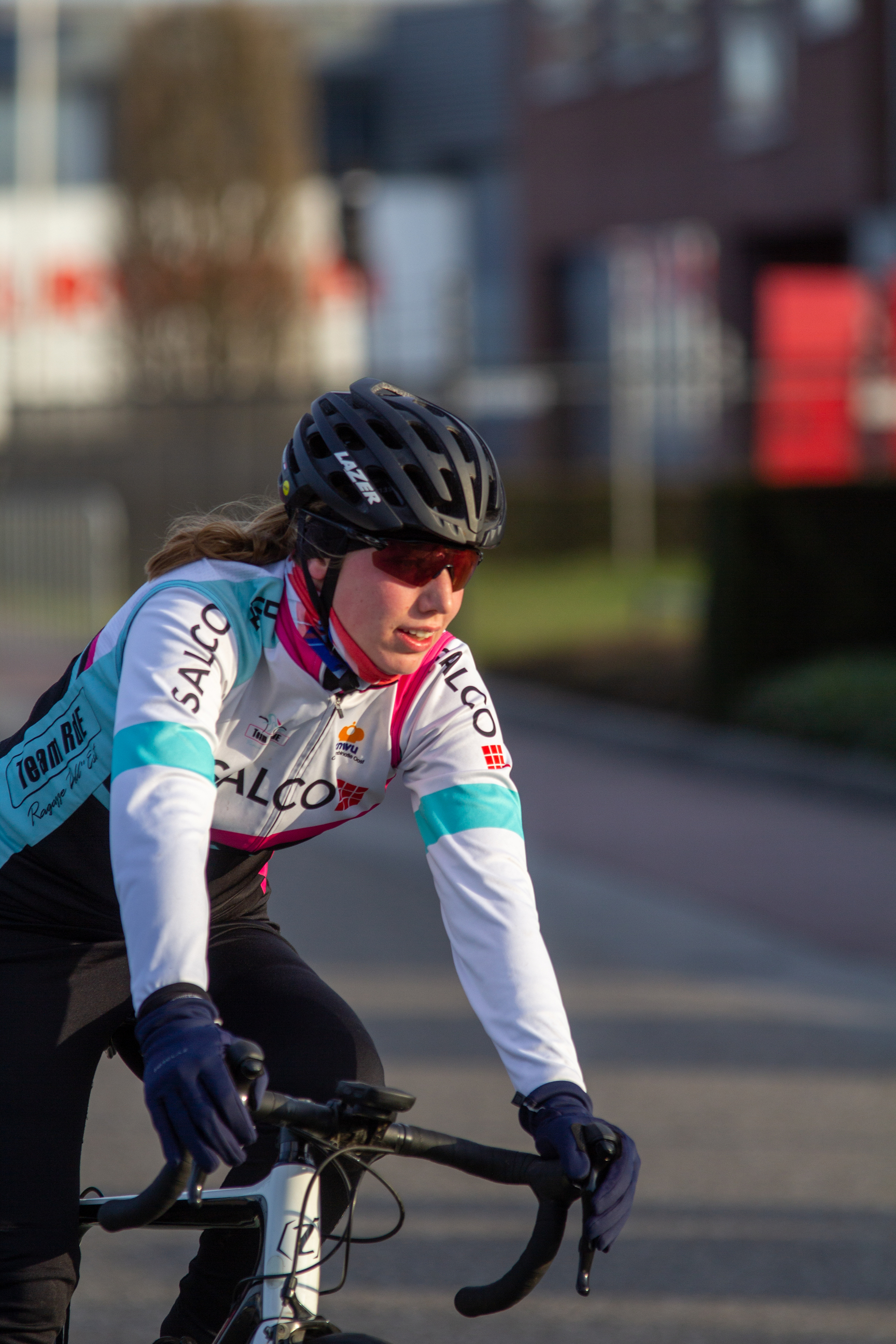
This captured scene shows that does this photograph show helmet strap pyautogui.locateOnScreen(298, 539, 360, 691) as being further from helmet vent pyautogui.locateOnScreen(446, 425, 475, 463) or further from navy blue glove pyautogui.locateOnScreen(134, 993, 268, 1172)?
navy blue glove pyautogui.locateOnScreen(134, 993, 268, 1172)

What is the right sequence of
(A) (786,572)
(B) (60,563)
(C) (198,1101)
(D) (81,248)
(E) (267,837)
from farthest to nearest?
(D) (81,248) → (B) (60,563) → (A) (786,572) → (E) (267,837) → (C) (198,1101)

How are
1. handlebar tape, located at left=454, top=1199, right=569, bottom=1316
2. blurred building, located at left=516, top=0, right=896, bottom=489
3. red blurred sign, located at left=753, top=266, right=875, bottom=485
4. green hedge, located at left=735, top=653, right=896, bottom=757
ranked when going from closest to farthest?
handlebar tape, located at left=454, top=1199, right=569, bottom=1316, green hedge, located at left=735, top=653, right=896, bottom=757, red blurred sign, located at left=753, top=266, right=875, bottom=485, blurred building, located at left=516, top=0, right=896, bottom=489

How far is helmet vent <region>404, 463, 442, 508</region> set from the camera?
99.5 inches

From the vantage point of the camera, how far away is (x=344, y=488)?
→ 256 centimetres

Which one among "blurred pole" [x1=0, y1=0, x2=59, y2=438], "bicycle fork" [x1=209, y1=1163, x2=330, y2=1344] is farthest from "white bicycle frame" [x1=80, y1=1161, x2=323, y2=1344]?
"blurred pole" [x1=0, y1=0, x2=59, y2=438]

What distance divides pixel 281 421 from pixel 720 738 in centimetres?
1037

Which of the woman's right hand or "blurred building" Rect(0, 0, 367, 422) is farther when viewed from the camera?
"blurred building" Rect(0, 0, 367, 422)

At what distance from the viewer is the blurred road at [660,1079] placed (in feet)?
13.8

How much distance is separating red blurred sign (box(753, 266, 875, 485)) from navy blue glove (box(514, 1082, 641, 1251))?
16.7m

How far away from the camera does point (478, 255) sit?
39.1m

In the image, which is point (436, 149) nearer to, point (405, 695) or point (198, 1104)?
point (405, 695)

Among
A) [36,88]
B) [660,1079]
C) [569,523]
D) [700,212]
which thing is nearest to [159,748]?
[660,1079]

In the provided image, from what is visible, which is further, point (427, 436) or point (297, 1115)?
point (427, 436)

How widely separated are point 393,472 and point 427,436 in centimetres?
12
